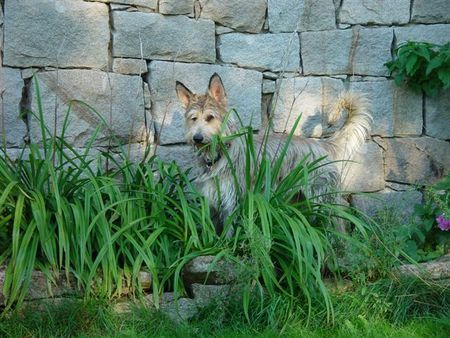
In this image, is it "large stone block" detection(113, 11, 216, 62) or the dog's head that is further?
"large stone block" detection(113, 11, 216, 62)

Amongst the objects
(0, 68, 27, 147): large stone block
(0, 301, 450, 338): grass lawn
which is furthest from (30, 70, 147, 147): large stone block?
(0, 301, 450, 338): grass lawn

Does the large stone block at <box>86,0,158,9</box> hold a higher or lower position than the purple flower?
higher

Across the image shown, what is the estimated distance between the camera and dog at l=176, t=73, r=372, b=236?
562 cm

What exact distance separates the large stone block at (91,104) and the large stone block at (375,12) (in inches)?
80.4

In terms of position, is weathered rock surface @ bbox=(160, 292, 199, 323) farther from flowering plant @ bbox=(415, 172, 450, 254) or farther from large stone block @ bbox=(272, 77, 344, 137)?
large stone block @ bbox=(272, 77, 344, 137)

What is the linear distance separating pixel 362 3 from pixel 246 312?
362 centimetres

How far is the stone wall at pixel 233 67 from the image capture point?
6.27 meters

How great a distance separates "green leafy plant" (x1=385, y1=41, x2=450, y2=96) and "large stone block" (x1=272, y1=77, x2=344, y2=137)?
550mm

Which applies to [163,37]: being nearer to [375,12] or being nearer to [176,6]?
[176,6]

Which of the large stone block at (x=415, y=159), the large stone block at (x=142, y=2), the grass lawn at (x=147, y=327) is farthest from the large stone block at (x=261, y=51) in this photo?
the grass lawn at (x=147, y=327)

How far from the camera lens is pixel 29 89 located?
20.5 ft

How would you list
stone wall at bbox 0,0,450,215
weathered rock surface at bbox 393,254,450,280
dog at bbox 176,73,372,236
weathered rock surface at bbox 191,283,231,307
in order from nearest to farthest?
→ 1. weathered rock surface at bbox 191,283,231,307
2. weathered rock surface at bbox 393,254,450,280
3. dog at bbox 176,73,372,236
4. stone wall at bbox 0,0,450,215

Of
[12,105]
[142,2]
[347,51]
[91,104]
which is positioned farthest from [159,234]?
[347,51]

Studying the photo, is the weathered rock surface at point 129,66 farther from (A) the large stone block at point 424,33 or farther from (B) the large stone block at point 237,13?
(A) the large stone block at point 424,33
